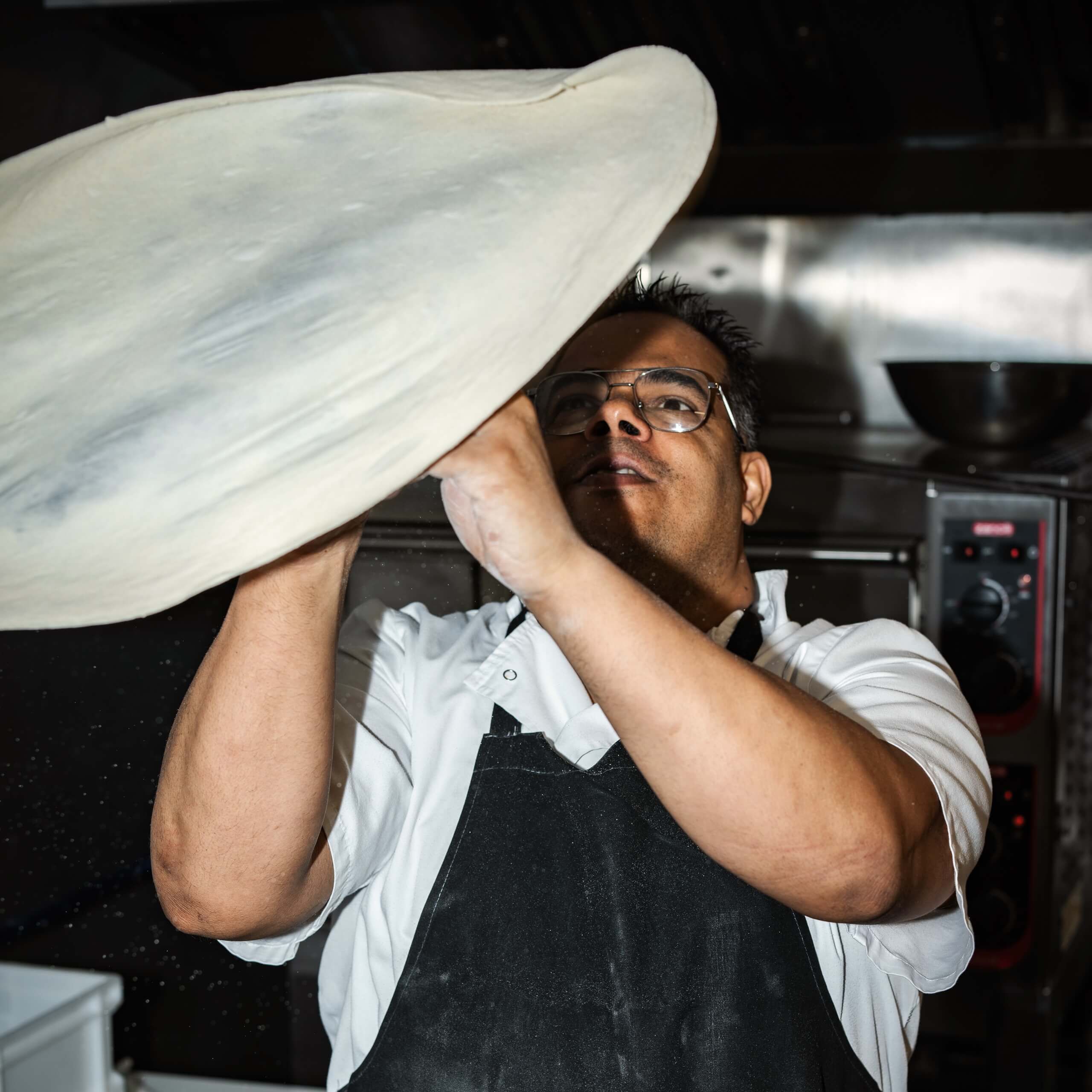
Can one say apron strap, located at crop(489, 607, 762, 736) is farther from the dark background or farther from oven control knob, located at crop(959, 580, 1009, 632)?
oven control knob, located at crop(959, 580, 1009, 632)

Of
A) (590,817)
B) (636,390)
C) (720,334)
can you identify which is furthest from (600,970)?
(720,334)

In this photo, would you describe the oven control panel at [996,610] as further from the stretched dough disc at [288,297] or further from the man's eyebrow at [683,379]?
the stretched dough disc at [288,297]

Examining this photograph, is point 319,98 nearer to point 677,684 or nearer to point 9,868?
point 677,684

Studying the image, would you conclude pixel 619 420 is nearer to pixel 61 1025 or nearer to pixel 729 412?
pixel 729 412

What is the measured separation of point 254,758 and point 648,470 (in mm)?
360

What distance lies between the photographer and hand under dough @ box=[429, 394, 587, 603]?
42cm

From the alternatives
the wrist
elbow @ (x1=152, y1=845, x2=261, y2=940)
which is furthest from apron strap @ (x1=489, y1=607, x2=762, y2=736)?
the wrist

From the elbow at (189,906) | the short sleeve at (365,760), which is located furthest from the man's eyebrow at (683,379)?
the elbow at (189,906)

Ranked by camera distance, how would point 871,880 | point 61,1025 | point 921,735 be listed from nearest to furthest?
point 871,880
point 921,735
point 61,1025

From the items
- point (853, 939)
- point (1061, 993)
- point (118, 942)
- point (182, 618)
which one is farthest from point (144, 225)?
point (1061, 993)

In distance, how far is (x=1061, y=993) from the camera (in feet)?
4.88

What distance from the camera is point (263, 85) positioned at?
1726mm

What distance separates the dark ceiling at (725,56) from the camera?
1.51 m

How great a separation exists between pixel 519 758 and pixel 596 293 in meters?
0.47
